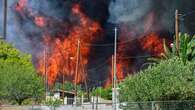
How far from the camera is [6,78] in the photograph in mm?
53312

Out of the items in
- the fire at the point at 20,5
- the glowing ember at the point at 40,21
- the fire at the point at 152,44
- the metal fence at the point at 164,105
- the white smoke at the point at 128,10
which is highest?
the fire at the point at 20,5

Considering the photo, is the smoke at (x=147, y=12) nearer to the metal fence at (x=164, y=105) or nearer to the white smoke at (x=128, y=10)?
the white smoke at (x=128, y=10)

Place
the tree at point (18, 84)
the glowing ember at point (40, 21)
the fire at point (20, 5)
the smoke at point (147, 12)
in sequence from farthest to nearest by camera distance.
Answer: the fire at point (20, 5)
the glowing ember at point (40, 21)
the smoke at point (147, 12)
the tree at point (18, 84)

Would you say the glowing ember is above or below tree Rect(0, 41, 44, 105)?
above

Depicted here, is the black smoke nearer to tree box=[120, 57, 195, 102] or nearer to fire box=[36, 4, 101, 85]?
fire box=[36, 4, 101, 85]

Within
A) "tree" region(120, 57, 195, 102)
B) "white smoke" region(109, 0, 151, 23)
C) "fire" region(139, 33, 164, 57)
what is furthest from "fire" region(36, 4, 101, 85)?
"tree" region(120, 57, 195, 102)

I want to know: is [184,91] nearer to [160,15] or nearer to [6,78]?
[6,78]

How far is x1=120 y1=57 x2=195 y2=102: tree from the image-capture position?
27547 millimetres

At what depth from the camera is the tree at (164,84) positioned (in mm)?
27547

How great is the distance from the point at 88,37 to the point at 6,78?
95.4 m

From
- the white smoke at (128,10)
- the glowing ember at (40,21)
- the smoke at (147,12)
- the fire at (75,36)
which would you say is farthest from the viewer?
the glowing ember at (40,21)

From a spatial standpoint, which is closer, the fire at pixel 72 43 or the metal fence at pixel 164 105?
the metal fence at pixel 164 105

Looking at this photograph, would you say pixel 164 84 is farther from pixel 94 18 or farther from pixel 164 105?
pixel 94 18

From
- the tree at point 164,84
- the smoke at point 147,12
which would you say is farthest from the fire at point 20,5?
the tree at point 164,84
